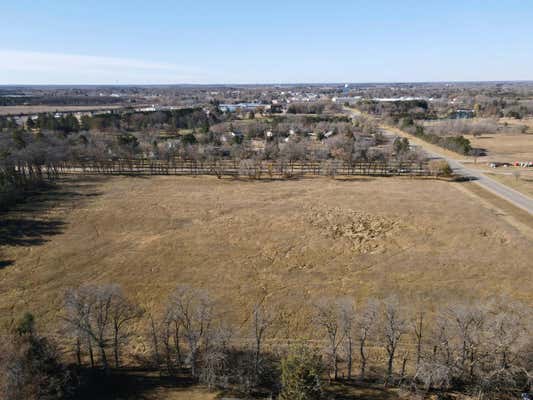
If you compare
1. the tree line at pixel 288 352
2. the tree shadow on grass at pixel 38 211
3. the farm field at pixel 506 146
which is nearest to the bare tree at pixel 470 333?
the tree line at pixel 288 352

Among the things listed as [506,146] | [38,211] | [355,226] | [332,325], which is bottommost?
[355,226]

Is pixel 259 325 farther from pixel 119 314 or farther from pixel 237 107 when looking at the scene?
pixel 237 107

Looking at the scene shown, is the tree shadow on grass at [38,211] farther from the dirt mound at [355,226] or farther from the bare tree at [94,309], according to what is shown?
the dirt mound at [355,226]

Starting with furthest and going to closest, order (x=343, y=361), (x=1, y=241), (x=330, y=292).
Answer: (x=1, y=241)
(x=330, y=292)
(x=343, y=361)

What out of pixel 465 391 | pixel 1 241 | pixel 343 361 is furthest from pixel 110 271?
pixel 465 391

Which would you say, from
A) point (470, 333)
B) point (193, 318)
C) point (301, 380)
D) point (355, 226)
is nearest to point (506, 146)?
point (355, 226)

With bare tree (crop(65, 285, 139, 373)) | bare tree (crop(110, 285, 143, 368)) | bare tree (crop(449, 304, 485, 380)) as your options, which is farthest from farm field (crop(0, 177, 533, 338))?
bare tree (crop(449, 304, 485, 380))

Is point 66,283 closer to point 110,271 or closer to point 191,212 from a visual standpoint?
point 110,271
